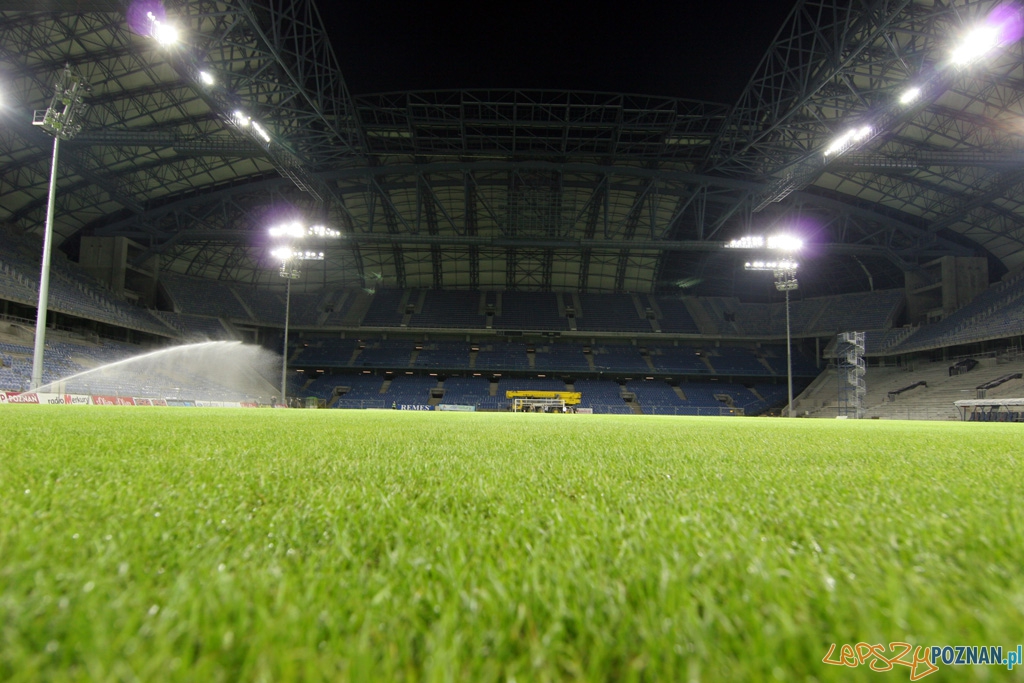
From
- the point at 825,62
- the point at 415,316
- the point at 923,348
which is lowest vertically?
the point at 923,348

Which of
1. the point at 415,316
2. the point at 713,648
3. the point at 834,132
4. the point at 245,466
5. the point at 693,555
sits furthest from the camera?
the point at 415,316

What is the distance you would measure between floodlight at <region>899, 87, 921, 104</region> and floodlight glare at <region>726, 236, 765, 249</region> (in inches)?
462

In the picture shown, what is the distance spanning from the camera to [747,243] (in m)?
29.0

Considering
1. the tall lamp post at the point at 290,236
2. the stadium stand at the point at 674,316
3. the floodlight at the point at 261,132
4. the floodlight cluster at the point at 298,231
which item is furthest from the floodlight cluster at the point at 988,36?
the stadium stand at the point at 674,316

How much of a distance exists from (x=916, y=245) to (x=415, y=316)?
3741cm

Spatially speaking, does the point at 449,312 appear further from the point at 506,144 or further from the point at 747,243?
the point at 747,243

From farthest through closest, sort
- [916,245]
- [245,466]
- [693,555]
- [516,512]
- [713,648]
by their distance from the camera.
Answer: [916,245] → [245,466] → [516,512] → [693,555] → [713,648]

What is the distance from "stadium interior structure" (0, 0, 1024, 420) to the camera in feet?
58.7

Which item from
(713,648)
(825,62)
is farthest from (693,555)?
(825,62)

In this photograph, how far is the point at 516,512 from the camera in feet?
4.49

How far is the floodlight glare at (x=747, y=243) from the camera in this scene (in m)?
28.5

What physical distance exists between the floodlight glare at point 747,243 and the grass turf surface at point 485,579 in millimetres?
29727

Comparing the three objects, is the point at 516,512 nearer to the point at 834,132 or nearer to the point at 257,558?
the point at 257,558

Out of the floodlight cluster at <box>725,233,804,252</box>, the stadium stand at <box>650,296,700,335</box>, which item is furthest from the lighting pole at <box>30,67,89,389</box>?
the stadium stand at <box>650,296,700,335</box>
